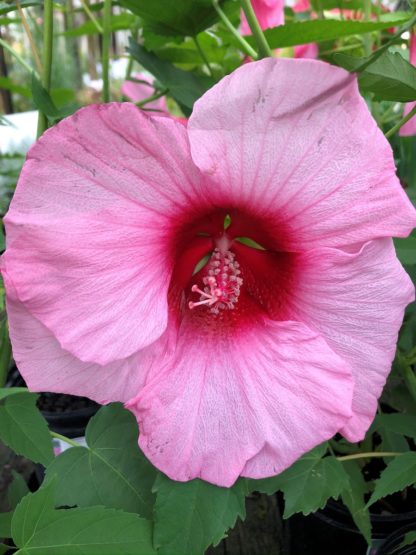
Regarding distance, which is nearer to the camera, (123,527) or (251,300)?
(123,527)

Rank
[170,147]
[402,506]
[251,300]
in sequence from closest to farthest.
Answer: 1. [170,147]
2. [251,300]
3. [402,506]

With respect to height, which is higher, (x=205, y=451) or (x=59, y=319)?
(x=59, y=319)

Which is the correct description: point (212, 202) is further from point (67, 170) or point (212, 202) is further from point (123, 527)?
point (123, 527)

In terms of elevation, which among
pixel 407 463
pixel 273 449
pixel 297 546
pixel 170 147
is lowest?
pixel 297 546

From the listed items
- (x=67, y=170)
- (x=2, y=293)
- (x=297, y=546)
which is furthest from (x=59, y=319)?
(x=297, y=546)

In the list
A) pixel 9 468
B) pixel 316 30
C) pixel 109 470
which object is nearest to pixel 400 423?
pixel 109 470

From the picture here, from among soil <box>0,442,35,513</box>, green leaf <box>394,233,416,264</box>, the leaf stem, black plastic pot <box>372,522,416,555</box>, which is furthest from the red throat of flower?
soil <box>0,442,35,513</box>

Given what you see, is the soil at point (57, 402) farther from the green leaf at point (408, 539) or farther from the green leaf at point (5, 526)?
the green leaf at point (408, 539)

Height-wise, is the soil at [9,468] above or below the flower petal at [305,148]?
below

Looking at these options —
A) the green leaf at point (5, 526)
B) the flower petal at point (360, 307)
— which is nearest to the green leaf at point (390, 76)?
the flower petal at point (360, 307)
